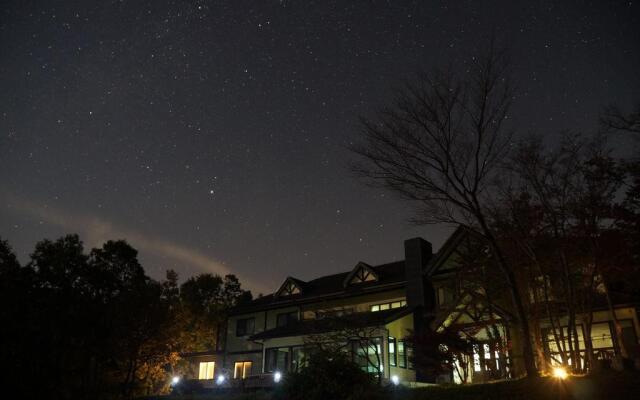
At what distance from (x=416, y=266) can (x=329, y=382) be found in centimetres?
1678

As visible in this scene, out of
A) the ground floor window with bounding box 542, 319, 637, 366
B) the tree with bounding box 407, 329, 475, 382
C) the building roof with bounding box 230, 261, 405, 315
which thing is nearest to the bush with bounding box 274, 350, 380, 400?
the tree with bounding box 407, 329, 475, 382

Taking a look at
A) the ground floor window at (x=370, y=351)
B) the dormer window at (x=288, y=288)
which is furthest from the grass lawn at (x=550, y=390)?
the dormer window at (x=288, y=288)

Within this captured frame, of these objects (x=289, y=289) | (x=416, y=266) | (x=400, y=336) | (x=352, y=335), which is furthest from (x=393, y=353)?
(x=289, y=289)

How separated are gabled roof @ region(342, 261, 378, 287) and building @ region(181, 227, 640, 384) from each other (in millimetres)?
72

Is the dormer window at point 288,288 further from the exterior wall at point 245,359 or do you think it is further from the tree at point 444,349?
the tree at point 444,349

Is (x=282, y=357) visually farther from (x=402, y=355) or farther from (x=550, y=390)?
(x=550, y=390)

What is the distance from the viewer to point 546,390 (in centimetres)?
1413

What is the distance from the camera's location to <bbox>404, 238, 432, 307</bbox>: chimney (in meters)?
30.0

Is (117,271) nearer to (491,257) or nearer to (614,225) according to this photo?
(491,257)

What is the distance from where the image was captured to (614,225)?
20031mm

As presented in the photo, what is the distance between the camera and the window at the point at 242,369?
38375mm

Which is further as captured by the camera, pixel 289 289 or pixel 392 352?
pixel 289 289

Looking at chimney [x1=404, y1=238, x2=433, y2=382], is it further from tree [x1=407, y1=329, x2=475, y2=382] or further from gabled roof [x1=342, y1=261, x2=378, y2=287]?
tree [x1=407, y1=329, x2=475, y2=382]

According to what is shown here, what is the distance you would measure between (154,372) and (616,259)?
25144 mm
